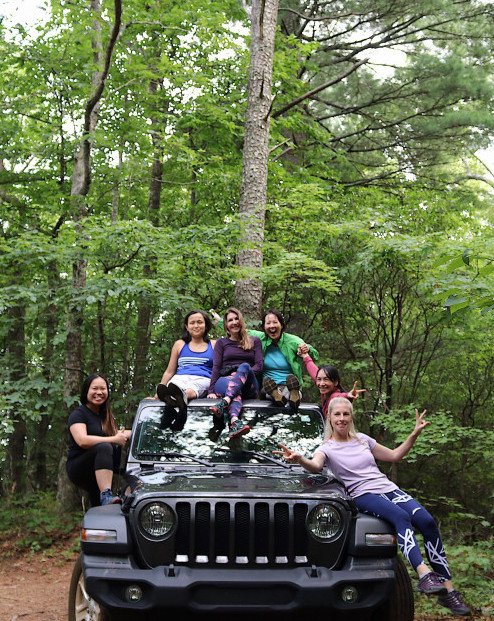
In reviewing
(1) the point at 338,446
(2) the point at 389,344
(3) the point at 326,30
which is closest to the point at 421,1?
(3) the point at 326,30

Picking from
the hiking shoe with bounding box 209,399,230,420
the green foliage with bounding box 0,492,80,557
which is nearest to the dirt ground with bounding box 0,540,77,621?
the green foliage with bounding box 0,492,80,557

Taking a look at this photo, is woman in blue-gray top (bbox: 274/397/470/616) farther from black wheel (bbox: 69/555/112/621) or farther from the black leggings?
black wheel (bbox: 69/555/112/621)

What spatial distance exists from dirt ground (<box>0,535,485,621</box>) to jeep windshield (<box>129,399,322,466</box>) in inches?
76.4

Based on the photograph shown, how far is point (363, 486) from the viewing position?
489cm

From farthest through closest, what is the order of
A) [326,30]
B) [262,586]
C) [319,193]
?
[326,30] → [319,193] → [262,586]

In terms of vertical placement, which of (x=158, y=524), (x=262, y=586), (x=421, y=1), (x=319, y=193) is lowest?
(x=262, y=586)

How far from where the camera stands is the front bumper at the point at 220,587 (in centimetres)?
382

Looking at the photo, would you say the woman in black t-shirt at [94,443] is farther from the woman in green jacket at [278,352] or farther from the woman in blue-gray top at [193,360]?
the woman in green jacket at [278,352]

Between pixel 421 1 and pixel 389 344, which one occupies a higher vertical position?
pixel 421 1

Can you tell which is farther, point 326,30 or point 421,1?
point 326,30

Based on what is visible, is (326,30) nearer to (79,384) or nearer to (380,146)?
(380,146)

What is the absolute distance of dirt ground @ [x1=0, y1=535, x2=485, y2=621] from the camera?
6355 mm

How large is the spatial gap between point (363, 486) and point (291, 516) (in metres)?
0.97

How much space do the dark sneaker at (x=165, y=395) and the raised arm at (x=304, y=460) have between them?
107cm
